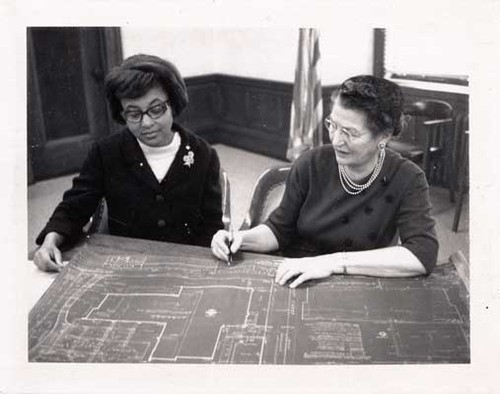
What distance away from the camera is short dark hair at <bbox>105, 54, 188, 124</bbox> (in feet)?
5.00

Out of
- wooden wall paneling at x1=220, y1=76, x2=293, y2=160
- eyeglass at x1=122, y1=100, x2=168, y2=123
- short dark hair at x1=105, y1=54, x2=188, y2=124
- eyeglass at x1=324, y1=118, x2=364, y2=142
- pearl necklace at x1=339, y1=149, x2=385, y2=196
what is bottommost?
wooden wall paneling at x1=220, y1=76, x2=293, y2=160

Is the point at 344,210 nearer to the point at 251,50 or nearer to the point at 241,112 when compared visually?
the point at 251,50

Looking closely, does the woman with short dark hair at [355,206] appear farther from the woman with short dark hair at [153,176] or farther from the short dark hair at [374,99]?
the woman with short dark hair at [153,176]

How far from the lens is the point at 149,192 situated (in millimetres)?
1673

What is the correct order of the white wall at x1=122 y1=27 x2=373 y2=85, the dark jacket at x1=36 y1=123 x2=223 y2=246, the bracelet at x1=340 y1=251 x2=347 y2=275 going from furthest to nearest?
the white wall at x1=122 y1=27 x2=373 y2=85, the dark jacket at x1=36 y1=123 x2=223 y2=246, the bracelet at x1=340 y1=251 x2=347 y2=275

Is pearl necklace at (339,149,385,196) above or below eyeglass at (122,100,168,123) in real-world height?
below

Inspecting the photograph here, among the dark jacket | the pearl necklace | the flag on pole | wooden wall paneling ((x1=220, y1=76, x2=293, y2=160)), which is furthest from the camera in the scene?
wooden wall paneling ((x1=220, y1=76, x2=293, y2=160))

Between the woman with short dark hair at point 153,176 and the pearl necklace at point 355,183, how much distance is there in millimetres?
436

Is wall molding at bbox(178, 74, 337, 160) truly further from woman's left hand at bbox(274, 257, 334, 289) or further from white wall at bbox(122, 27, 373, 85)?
woman's left hand at bbox(274, 257, 334, 289)

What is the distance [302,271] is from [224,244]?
233 millimetres

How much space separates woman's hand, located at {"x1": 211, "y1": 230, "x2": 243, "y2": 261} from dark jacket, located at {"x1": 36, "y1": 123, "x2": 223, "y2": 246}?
12.4 inches

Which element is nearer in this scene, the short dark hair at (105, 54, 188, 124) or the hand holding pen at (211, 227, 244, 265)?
the hand holding pen at (211, 227, 244, 265)

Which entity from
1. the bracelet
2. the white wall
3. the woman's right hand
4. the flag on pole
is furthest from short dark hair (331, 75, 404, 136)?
the white wall
